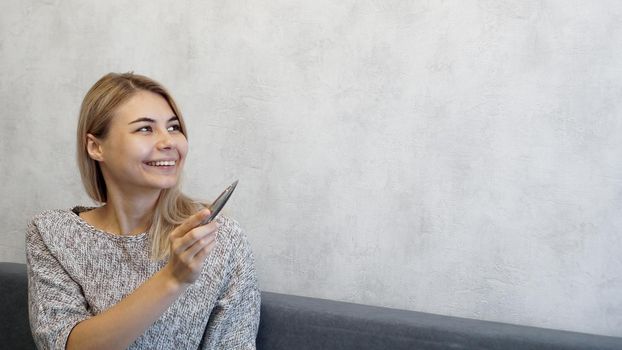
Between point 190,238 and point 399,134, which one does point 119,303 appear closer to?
point 190,238

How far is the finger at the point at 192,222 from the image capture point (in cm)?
127

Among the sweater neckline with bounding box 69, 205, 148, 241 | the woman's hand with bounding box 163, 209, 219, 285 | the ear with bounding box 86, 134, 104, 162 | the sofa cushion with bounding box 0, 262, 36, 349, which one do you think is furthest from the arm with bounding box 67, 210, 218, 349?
the sofa cushion with bounding box 0, 262, 36, 349

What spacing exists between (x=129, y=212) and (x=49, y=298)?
0.79 ft

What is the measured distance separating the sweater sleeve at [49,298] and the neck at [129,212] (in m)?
0.14

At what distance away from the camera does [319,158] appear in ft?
6.02

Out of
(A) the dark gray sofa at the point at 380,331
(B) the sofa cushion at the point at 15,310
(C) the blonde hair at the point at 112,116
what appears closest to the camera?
(A) the dark gray sofa at the point at 380,331

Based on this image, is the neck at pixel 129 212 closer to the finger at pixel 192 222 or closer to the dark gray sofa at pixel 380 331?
the dark gray sofa at pixel 380 331

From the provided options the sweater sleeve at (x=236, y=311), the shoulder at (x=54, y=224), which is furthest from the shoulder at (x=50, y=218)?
the sweater sleeve at (x=236, y=311)

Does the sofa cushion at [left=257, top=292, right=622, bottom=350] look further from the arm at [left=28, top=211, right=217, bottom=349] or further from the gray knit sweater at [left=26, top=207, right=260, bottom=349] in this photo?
the arm at [left=28, top=211, right=217, bottom=349]

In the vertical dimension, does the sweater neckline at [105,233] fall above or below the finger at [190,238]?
below

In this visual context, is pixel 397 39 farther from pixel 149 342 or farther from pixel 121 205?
pixel 149 342

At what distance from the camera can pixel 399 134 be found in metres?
1.76

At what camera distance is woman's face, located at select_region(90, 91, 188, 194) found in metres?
1.63

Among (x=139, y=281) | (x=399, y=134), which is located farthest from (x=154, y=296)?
(x=399, y=134)
